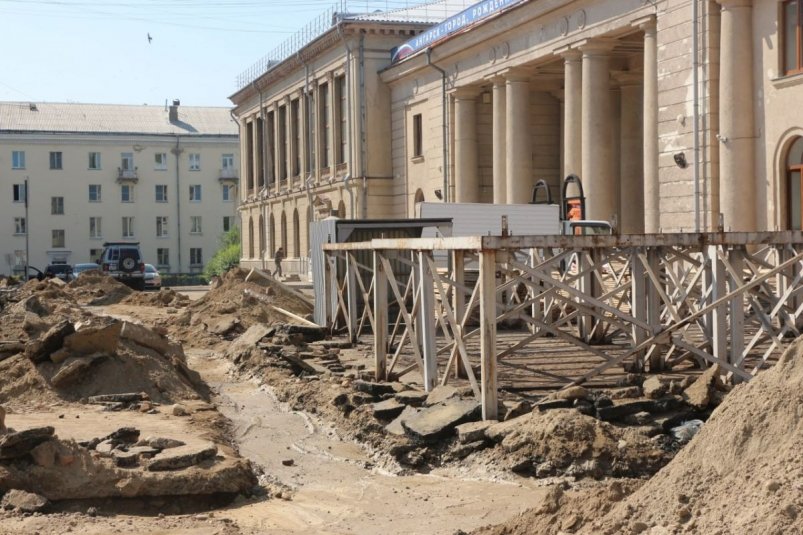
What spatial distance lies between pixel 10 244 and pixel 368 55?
41.2 metres

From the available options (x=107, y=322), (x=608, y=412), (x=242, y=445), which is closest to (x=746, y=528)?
(x=608, y=412)

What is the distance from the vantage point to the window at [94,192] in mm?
80750

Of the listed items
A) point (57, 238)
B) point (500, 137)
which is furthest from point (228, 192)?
point (500, 137)

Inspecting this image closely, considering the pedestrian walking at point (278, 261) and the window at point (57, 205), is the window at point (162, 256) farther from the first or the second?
the pedestrian walking at point (278, 261)

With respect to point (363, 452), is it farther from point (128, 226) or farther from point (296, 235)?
point (128, 226)

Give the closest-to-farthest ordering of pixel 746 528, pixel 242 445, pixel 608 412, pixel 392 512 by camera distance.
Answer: pixel 746 528 < pixel 392 512 < pixel 608 412 < pixel 242 445

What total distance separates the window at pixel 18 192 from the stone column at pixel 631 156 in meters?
52.6

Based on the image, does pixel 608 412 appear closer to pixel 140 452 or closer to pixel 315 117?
pixel 140 452

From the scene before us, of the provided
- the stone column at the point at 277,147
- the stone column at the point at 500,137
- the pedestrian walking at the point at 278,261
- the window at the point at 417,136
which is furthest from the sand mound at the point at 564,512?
the stone column at the point at 277,147

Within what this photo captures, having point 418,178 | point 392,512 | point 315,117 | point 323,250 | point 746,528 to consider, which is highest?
point 315,117

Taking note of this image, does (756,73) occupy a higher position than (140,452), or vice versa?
(756,73)

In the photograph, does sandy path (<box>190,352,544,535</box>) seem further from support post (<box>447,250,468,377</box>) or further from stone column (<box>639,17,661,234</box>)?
stone column (<box>639,17,661,234</box>)

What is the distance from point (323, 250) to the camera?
23562mm

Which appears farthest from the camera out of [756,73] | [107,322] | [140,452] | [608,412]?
[756,73]
